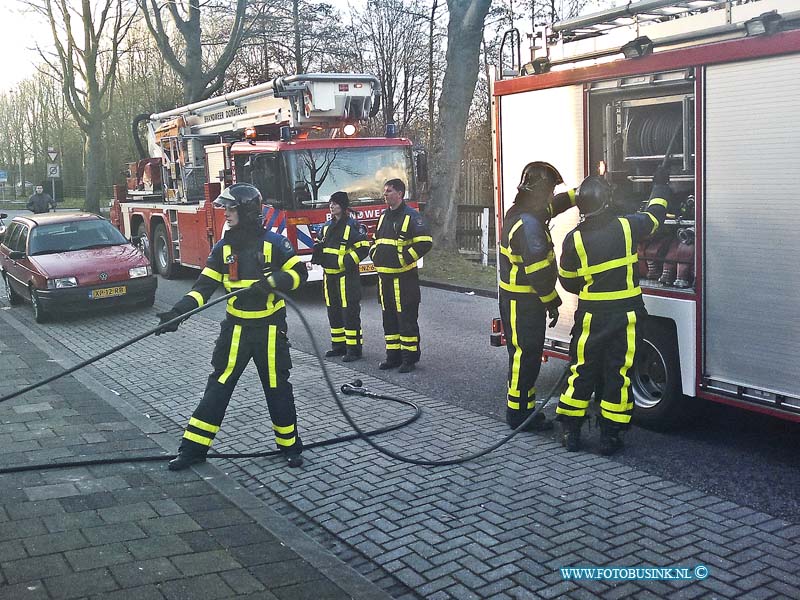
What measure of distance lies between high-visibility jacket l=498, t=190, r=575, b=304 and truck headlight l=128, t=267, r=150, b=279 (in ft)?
25.7

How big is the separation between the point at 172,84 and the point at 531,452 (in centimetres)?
4043

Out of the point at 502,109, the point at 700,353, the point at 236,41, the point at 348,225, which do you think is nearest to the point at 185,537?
the point at 700,353

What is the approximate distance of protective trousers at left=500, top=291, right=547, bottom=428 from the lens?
6559 millimetres

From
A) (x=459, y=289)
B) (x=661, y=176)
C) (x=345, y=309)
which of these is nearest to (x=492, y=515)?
(x=661, y=176)

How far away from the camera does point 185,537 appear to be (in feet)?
15.8

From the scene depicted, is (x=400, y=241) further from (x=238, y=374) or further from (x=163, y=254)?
(x=163, y=254)

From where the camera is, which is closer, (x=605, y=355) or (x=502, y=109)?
(x=605, y=355)

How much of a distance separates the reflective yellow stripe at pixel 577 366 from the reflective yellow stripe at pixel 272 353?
1930 mm

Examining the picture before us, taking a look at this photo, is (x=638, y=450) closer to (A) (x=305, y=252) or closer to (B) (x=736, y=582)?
(B) (x=736, y=582)

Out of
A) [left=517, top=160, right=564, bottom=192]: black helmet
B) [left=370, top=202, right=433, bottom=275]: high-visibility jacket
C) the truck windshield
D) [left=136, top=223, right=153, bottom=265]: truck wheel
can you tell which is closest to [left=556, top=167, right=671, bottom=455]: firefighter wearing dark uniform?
[left=517, top=160, right=564, bottom=192]: black helmet

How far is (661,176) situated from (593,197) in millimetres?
615

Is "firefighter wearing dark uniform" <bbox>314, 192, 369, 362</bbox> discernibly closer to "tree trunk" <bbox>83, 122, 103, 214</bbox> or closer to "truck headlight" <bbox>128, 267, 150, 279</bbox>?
"truck headlight" <bbox>128, 267, 150, 279</bbox>

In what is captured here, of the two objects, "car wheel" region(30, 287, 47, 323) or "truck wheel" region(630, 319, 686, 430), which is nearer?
"truck wheel" region(630, 319, 686, 430)

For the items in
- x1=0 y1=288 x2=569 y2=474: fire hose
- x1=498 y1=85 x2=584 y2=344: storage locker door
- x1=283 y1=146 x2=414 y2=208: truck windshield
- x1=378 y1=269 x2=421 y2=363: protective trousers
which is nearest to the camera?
x1=0 y1=288 x2=569 y2=474: fire hose
